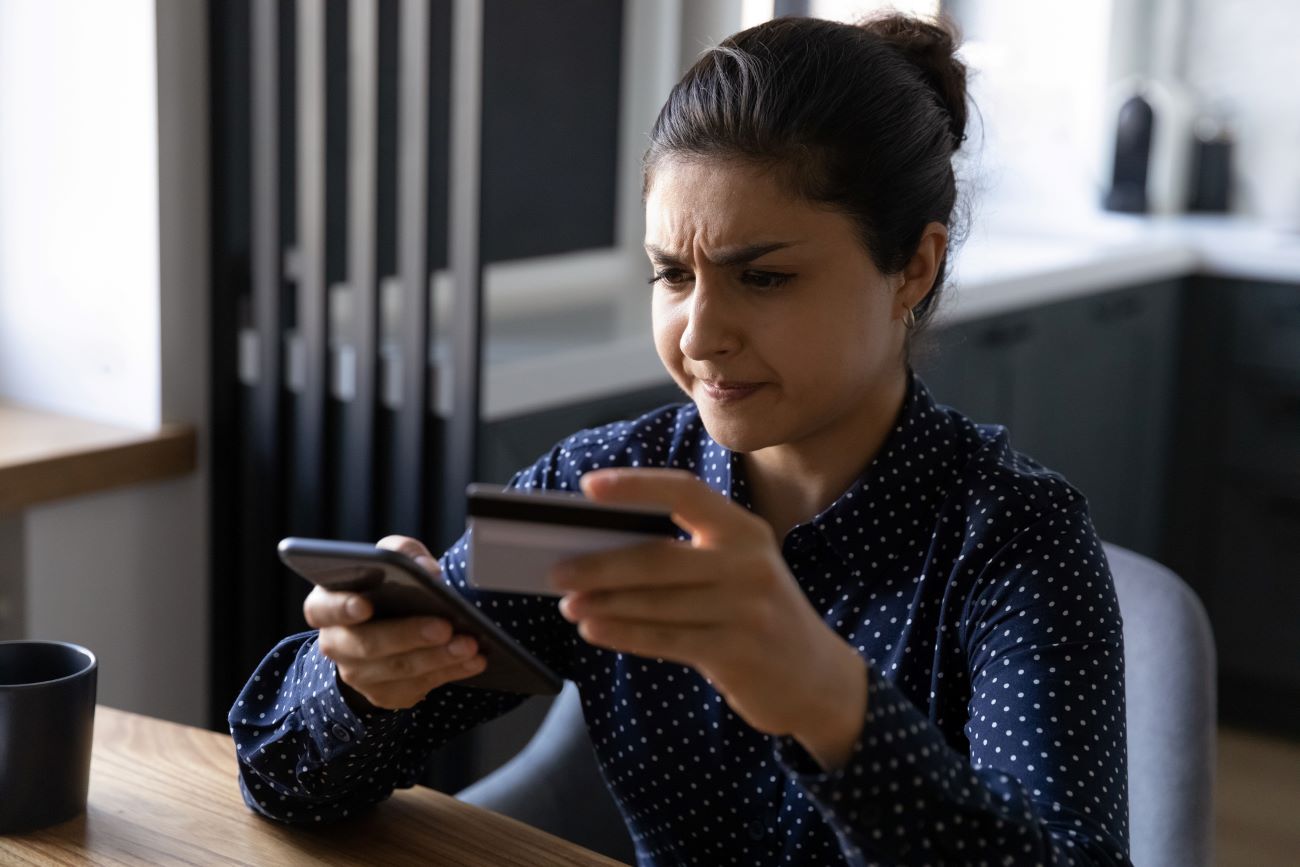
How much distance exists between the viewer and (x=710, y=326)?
1.06 m

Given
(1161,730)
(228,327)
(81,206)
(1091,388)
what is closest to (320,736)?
(1161,730)

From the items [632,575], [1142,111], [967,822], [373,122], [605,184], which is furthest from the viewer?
[1142,111]

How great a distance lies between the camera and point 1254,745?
3.14m

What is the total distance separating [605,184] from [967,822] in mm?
1863

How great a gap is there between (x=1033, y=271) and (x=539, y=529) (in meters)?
2.30

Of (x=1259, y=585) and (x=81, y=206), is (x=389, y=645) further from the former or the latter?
(x=1259, y=585)

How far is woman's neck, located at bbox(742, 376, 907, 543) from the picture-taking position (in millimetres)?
1206

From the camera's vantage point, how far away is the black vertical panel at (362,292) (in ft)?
5.78

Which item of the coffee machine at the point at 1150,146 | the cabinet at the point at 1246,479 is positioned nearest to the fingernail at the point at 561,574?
the cabinet at the point at 1246,479

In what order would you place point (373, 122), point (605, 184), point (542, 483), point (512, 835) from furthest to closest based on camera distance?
point (605, 184)
point (373, 122)
point (542, 483)
point (512, 835)

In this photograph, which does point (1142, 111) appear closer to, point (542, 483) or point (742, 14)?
point (742, 14)

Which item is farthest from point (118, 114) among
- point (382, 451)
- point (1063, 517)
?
point (1063, 517)

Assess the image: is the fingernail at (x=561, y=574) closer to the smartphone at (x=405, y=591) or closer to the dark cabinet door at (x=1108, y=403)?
the smartphone at (x=405, y=591)

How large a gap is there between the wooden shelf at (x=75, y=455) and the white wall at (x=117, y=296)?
0.04 metres
